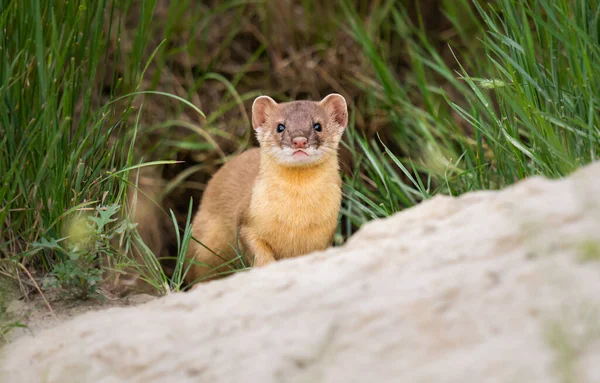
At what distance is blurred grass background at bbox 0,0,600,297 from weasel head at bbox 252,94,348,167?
0.29m

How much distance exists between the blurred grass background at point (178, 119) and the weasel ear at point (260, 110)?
19.6 inches

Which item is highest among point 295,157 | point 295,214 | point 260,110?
point 260,110

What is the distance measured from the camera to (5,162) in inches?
144

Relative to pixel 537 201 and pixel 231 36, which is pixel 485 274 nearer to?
pixel 537 201

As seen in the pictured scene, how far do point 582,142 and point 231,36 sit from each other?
3.84 metres

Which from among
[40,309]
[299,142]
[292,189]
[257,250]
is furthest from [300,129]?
[40,309]

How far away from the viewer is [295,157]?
433 cm

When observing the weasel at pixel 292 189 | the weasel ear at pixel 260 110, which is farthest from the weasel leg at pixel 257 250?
the weasel ear at pixel 260 110

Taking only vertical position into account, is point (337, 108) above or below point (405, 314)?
below

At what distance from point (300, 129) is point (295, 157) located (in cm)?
21

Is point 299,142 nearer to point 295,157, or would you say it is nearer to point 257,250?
point 295,157

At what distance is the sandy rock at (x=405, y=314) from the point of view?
195 cm

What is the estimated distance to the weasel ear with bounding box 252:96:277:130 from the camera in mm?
4816

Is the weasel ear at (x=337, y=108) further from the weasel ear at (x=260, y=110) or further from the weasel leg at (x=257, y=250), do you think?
the weasel leg at (x=257, y=250)
